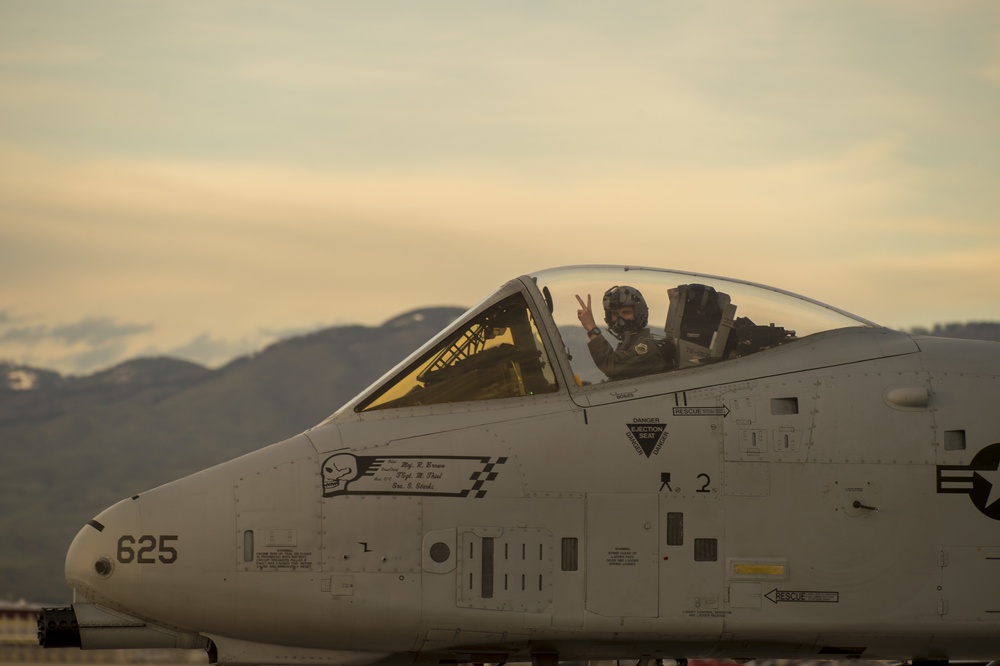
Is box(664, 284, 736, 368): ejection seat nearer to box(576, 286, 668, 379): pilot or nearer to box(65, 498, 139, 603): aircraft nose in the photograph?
box(576, 286, 668, 379): pilot

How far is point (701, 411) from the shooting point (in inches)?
412

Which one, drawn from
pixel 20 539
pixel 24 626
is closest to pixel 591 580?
pixel 24 626

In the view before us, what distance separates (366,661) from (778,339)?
4.49 metres

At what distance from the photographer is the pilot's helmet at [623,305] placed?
1091cm

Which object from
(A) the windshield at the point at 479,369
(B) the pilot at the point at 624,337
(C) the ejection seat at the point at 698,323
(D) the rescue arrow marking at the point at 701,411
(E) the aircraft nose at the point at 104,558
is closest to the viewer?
(E) the aircraft nose at the point at 104,558

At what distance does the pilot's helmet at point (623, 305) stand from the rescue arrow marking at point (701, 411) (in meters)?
0.86

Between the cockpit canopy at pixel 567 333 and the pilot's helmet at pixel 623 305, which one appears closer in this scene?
the cockpit canopy at pixel 567 333

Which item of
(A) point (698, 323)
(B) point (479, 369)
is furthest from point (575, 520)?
(A) point (698, 323)

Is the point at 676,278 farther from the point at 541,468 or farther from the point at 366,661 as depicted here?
the point at 366,661

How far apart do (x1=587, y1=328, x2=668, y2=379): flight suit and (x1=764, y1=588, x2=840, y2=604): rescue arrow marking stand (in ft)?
6.74

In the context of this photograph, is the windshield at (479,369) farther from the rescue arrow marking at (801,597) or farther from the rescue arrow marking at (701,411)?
the rescue arrow marking at (801,597)

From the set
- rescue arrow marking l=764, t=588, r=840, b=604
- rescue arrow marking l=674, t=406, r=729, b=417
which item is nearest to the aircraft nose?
rescue arrow marking l=674, t=406, r=729, b=417

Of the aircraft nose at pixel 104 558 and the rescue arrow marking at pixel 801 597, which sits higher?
the aircraft nose at pixel 104 558

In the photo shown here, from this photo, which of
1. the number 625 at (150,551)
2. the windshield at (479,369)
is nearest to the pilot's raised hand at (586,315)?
the windshield at (479,369)
